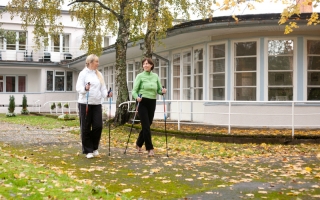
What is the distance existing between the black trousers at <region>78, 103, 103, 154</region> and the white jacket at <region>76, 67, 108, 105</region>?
4.9 inches

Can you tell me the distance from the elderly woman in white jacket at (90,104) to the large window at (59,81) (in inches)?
1148

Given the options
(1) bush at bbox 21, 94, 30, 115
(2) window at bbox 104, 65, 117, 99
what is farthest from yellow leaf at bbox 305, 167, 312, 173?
(1) bush at bbox 21, 94, 30, 115

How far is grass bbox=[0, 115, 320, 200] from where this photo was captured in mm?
5238

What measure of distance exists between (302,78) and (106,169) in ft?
31.3

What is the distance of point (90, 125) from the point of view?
8320mm

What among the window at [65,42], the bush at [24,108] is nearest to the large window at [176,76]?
the bush at [24,108]

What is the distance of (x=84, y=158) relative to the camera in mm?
8211

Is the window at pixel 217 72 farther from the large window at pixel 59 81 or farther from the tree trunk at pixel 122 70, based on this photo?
the large window at pixel 59 81

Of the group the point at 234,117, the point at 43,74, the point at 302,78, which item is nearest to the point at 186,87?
the point at 234,117

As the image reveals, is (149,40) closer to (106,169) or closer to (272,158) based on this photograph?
(272,158)

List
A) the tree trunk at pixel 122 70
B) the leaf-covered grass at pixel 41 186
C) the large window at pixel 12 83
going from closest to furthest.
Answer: the leaf-covered grass at pixel 41 186 → the tree trunk at pixel 122 70 → the large window at pixel 12 83

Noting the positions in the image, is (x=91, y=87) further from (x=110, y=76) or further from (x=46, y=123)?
(x=110, y=76)

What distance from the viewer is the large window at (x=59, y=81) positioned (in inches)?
1437

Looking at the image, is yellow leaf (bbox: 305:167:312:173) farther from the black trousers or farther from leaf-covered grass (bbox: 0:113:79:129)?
leaf-covered grass (bbox: 0:113:79:129)
